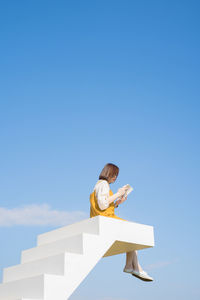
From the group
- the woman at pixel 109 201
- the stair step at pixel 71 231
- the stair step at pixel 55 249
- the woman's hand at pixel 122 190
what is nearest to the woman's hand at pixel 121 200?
the woman at pixel 109 201

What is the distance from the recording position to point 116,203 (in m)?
8.20

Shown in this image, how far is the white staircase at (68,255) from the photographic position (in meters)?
6.45

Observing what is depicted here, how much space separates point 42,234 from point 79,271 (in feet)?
7.07

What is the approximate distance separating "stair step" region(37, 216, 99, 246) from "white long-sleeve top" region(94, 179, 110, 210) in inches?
17.9

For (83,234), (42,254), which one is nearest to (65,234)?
(42,254)

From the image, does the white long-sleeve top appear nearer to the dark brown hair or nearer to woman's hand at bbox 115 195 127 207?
the dark brown hair

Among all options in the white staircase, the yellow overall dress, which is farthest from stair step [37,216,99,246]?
the yellow overall dress

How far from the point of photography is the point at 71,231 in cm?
789

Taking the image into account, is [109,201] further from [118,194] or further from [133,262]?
[133,262]

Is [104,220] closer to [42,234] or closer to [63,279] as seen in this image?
[63,279]

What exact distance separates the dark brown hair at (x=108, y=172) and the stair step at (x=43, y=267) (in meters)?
1.88

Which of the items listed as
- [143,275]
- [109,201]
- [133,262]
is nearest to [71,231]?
[109,201]

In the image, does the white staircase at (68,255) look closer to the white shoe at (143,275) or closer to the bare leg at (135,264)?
the bare leg at (135,264)

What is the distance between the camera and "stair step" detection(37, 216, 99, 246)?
286 inches
